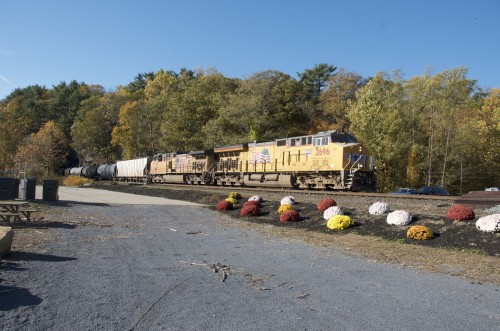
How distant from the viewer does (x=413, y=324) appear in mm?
5039

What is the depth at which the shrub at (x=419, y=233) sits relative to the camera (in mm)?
11031

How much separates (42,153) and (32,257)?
55265 millimetres

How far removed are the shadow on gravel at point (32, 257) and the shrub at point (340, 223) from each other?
27.1 ft

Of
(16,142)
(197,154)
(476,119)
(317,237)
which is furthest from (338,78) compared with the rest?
(317,237)

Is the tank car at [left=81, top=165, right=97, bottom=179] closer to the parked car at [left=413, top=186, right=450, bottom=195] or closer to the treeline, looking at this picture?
the treeline

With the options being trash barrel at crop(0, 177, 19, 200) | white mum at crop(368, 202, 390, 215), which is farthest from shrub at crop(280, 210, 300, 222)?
trash barrel at crop(0, 177, 19, 200)

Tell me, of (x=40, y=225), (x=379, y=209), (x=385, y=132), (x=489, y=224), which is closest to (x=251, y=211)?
(x=379, y=209)

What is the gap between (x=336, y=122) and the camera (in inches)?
2343

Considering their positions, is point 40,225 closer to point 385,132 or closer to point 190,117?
point 385,132

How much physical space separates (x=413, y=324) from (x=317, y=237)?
7567 mm

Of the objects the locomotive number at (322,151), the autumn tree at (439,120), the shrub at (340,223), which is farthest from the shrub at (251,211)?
the autumn tree at (439,120)

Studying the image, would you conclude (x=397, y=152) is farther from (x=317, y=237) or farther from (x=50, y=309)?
(x=50, y=309)

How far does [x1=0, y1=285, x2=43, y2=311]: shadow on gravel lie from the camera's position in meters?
5.18

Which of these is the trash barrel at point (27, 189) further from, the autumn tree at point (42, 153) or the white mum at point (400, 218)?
the autumn tree at point (42, 153)
